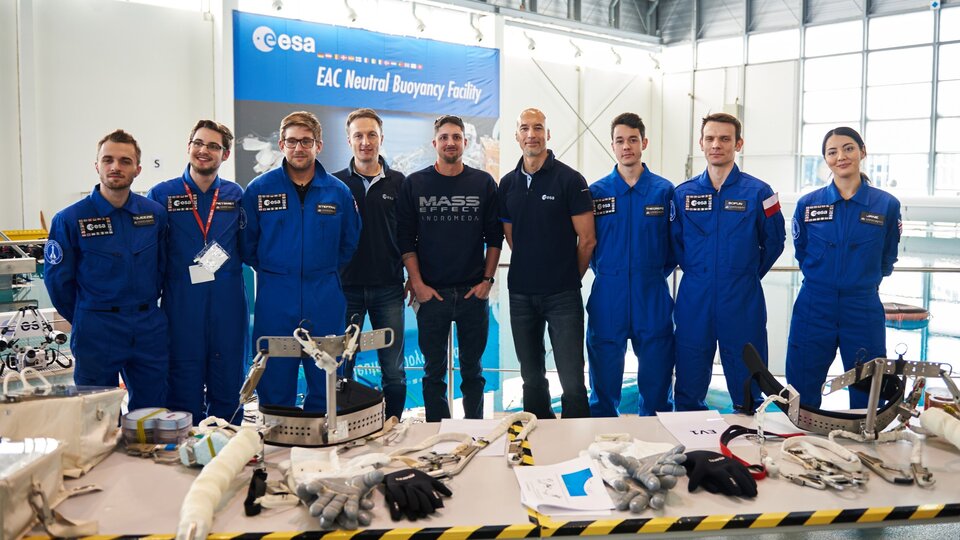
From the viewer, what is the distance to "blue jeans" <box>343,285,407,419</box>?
3.45 metres

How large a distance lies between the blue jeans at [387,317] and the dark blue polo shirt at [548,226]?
0.64 metres

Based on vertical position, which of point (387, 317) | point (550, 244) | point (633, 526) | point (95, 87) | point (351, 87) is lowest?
point (633, 526)

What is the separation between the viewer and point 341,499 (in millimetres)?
1618

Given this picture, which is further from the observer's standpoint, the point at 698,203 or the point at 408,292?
the point at 408,292

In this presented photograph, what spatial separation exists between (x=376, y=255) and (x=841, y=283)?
6.87 ft

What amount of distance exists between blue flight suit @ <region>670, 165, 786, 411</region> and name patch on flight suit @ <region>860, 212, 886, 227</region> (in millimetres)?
348

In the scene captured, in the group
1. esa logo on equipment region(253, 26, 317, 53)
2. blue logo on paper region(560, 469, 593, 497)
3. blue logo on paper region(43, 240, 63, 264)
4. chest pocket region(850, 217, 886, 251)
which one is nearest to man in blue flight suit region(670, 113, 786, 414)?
chest pocket region(850, 217, 886, 251)

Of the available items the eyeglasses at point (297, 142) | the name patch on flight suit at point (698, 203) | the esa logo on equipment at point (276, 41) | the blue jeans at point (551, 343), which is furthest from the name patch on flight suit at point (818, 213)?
the esa logo on equipment at point (276, 41)

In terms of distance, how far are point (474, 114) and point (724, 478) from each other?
11063 mm

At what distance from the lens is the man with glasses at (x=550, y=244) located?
327cm

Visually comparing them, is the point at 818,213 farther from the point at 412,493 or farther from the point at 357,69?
the point at 357,69

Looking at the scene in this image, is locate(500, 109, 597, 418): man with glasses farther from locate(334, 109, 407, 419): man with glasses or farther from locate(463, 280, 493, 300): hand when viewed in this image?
locate(334, 109, 407, 419): man with glasses

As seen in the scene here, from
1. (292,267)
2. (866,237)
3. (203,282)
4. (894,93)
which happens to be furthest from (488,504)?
(894,93)

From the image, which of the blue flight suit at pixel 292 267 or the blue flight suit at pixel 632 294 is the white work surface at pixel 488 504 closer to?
the blue flight suit at pixel 292 267
